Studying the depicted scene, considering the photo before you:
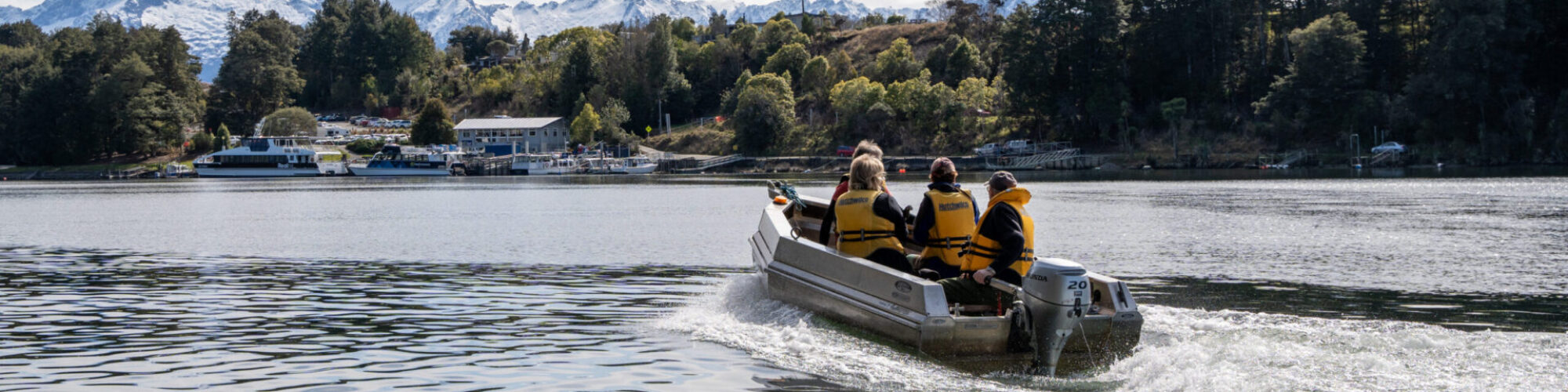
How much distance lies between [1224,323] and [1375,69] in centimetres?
8275

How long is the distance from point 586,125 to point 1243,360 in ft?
377

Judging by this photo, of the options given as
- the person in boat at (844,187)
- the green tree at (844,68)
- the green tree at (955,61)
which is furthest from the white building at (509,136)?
the person in boat at (844,187)

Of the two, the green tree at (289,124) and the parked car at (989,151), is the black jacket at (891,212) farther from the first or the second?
the green tree at (289,124)

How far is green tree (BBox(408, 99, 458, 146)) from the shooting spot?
127 m

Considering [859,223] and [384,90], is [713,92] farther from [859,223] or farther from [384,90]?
[859,223]

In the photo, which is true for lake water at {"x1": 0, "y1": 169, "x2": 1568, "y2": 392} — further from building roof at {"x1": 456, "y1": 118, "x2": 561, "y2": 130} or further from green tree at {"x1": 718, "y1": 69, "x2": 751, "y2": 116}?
Answer: building roof at {"x1": 456, "y1": 118, "x2": 561, "y2": 130}

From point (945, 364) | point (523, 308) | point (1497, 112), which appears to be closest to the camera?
point (945, 364)

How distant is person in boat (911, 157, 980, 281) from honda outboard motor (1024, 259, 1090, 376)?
130 centimetres

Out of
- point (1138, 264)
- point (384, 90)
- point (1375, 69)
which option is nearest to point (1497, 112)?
point (1375, 69)

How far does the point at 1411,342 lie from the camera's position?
11.2m

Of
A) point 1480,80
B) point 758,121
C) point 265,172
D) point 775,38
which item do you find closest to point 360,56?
point 265,172

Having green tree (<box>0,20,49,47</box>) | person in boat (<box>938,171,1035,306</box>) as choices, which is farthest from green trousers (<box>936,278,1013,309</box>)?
green tree (<box>0,20,49,47</box>)

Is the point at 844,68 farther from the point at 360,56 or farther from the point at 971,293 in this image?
the point at 971,293

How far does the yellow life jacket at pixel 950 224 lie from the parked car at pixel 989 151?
276 feet
